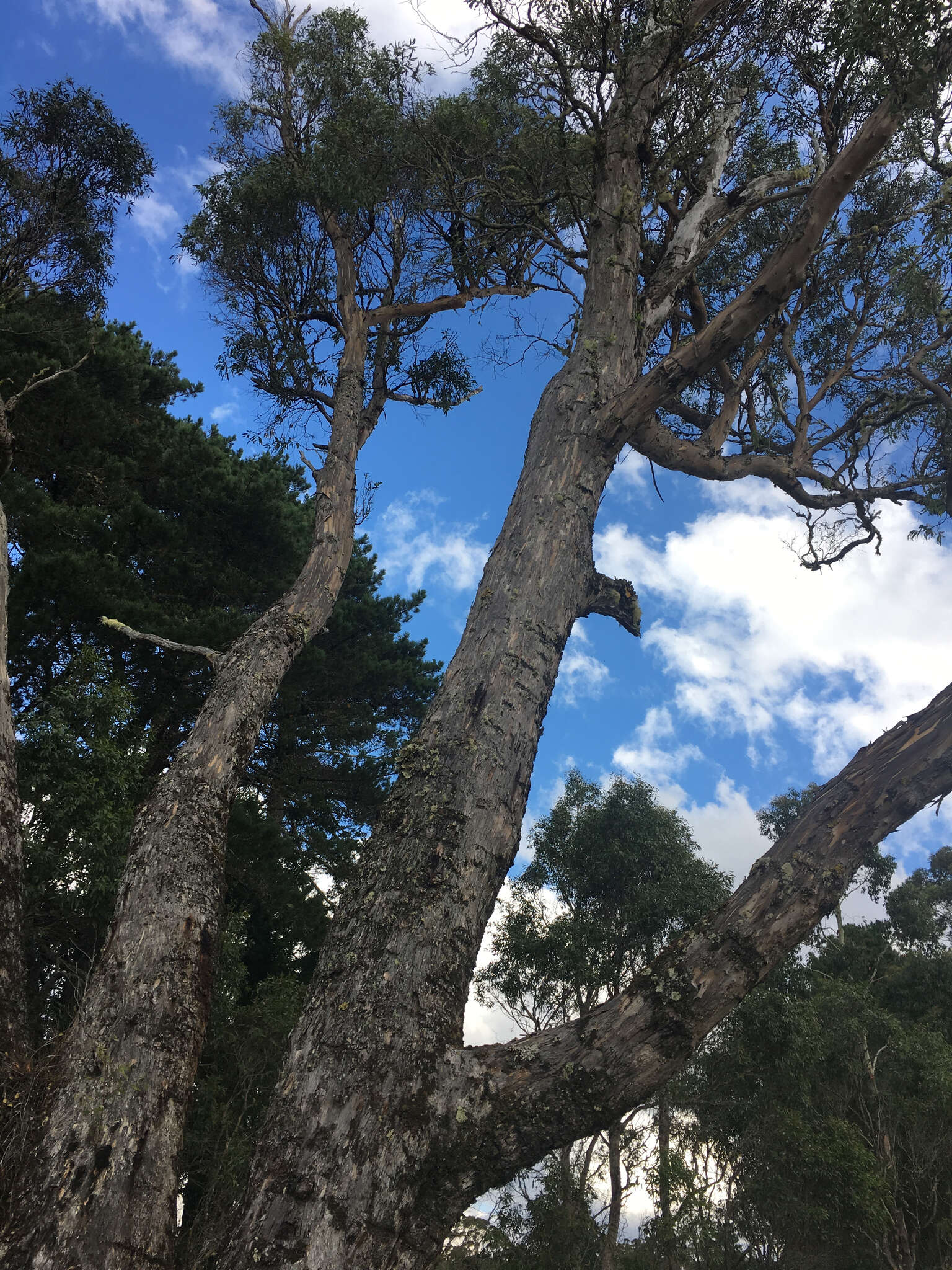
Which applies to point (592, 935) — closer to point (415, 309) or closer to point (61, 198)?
point (415, 309)

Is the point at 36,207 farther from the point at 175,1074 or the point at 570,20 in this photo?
the point at 175,1074

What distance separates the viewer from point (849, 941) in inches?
901

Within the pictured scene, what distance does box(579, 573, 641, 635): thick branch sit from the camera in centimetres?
384

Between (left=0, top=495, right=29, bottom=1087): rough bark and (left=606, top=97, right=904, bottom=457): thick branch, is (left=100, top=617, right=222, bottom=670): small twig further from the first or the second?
(left=606, top=97, right=904, bottom=457): thick branch

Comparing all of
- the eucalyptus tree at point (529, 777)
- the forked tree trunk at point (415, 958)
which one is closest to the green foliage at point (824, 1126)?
the eucalyptus tree at point (529, 777)

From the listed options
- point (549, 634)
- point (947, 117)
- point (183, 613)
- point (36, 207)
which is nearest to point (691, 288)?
point (947, 117)

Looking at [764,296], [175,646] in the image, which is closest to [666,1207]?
[175,646]

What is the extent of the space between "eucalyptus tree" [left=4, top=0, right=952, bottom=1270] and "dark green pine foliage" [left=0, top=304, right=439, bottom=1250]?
16.2 ft

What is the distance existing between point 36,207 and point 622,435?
1384 centimetres

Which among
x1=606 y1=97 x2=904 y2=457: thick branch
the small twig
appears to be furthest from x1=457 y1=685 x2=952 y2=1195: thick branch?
the small twig

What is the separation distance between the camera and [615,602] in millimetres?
3982

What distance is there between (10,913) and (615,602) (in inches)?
141

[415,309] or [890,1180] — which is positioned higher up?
[415,309]

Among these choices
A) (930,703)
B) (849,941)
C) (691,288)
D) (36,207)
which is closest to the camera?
(930,703)
